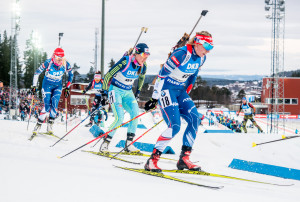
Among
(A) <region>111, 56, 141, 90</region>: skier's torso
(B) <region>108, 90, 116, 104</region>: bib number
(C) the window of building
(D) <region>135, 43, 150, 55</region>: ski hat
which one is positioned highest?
(D) <region>135, 43, 150, 55</region>: ski hat

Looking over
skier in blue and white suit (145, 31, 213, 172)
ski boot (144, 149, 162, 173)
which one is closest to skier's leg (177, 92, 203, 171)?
skier in blue and white suit (145, 31, 213, 172)

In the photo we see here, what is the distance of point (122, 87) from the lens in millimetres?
6070

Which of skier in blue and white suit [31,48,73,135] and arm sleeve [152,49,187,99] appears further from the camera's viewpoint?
skier in blue and white suit [31,48,73,135]

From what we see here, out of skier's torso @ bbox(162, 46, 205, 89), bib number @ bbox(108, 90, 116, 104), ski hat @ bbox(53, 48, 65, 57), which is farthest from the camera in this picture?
ski hat @ bbox(53, 48, 65, 57)

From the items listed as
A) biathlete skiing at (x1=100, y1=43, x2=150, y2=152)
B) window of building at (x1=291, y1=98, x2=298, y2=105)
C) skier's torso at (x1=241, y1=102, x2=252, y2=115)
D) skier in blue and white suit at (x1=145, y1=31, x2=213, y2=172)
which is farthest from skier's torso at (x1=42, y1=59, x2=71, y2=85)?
window of building at (x1=291, y1=98, x2=298, y2=105)

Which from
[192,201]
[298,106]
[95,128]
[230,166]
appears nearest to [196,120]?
[230,166]

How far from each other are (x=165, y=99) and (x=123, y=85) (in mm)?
1788

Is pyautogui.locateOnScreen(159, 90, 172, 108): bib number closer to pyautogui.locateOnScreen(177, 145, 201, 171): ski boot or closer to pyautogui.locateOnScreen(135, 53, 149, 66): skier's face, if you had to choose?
pyautogui.locateOnScreen(177, 145, 201, 171): ski boot

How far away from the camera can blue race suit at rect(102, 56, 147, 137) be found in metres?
5.88

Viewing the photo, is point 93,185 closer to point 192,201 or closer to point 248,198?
point 192,201

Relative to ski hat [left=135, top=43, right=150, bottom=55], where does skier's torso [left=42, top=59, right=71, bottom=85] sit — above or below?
below

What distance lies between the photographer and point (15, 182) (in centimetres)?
303

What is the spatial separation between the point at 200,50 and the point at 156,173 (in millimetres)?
1665

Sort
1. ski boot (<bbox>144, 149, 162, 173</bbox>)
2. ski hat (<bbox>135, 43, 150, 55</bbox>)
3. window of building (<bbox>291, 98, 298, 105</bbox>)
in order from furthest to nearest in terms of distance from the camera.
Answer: window of building (<bbox>291, 98, 298, 105</bbox>)
ski hat (<bbox>135, 43, 150, 55</bbox>)
ski boot (<bbox>144, 149, 162, 173</bbox>)
